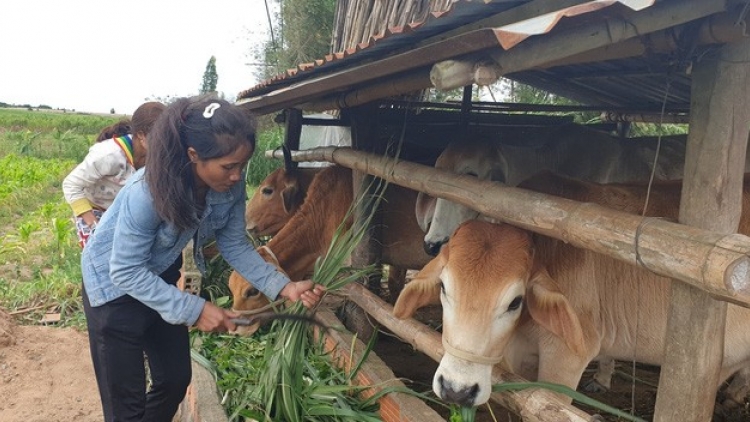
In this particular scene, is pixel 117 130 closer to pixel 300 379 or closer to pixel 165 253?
pixel 165 253

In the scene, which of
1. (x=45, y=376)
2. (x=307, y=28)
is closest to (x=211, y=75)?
(x=307, y=28)

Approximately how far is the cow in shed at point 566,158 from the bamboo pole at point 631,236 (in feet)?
4.69

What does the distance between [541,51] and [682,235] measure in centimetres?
72

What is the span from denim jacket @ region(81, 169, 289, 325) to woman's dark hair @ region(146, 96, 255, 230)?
9 cm

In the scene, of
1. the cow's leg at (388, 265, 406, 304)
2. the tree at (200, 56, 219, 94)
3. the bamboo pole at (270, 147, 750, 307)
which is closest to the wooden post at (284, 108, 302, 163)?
the cow's leg at (388, 265, 406, 304)

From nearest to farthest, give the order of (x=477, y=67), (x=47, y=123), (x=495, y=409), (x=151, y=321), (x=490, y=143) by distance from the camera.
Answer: (x=477, y=67) < (x=151, y=321) < (x=495, y=409) < (x=490, y=143) < (x=47, y=123)

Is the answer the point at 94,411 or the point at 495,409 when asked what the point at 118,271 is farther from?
the point at 94,411

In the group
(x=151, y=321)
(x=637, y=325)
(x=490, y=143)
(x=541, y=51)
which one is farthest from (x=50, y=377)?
(x=541, y=51)

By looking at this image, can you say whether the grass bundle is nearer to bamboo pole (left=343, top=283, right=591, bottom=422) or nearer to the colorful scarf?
bamboo pole (left=343, top=283, right=591, bottom=422)

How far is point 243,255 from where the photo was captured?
3.34 m

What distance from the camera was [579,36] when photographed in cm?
187

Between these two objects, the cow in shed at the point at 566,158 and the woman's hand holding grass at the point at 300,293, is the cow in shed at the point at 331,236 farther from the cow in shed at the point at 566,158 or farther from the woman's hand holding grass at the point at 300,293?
the woman's hand holding grass at the point at 300,293

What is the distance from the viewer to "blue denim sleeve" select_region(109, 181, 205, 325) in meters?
2.63

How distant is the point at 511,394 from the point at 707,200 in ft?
3.86
